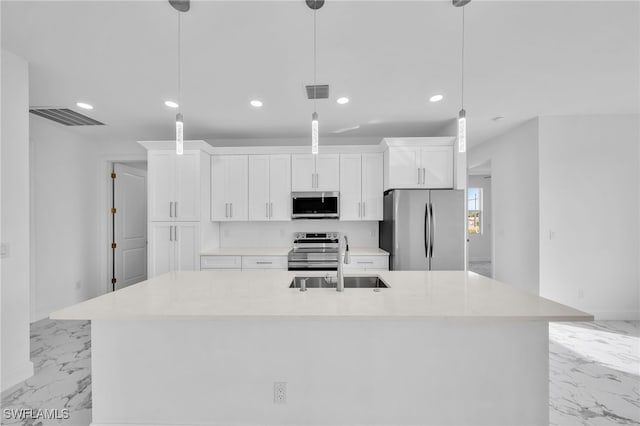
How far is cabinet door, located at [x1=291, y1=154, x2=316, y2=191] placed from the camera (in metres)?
4.08

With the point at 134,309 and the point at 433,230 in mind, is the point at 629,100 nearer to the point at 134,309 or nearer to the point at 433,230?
the point at 433,230

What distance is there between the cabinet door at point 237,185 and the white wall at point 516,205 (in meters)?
3.94

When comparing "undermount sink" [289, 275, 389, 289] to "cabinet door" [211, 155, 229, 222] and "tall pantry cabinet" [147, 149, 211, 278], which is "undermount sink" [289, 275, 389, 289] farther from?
"cabinet door" [211, 155, 229, 222]

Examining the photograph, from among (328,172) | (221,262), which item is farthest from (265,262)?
(328,172)

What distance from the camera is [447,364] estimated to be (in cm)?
161

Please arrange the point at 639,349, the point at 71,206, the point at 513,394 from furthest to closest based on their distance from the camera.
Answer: the point at 71,206 < the point at 639,349 < the point at 513,394

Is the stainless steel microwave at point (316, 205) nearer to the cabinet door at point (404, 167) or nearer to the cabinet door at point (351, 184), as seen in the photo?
the cabinet door at point (351, 184)

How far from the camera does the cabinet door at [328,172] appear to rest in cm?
408

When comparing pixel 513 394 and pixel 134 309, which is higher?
pixel 134 309

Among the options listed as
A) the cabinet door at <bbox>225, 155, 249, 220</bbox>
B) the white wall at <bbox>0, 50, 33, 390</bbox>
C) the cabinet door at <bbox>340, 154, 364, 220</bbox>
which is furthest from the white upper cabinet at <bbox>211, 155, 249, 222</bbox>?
the white wall at <bbox>0, 50, 33, 390</bbox>

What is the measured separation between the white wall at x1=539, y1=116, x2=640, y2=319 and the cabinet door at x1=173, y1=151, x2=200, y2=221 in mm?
4551

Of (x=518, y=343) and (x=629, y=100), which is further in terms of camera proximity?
(x=629, y=100)

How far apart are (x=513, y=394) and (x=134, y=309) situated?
2.10 m

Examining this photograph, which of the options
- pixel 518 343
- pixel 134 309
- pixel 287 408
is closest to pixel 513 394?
pixel 518 343
